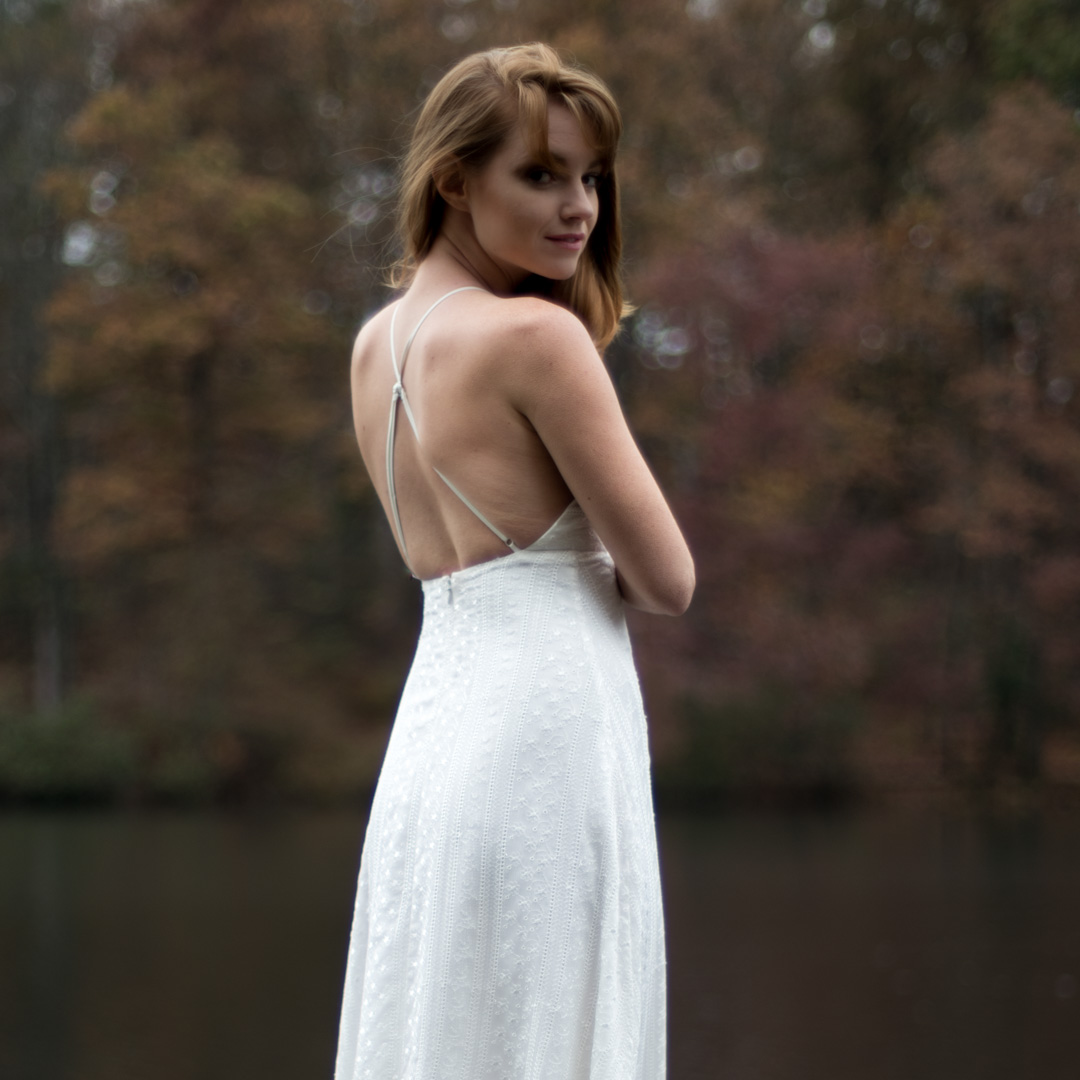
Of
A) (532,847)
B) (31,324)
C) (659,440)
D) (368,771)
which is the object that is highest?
(31,324)

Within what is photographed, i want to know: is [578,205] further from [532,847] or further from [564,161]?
[532,847]

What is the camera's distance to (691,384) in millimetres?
11859

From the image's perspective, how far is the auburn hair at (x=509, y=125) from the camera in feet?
4.13

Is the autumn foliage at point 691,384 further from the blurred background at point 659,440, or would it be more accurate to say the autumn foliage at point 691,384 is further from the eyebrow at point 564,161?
the eyebrow at point 564,161

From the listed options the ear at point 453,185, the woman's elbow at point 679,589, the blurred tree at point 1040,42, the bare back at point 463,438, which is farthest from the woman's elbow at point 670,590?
the blurred tree at point 1040,42

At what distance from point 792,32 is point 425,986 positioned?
45.0ft

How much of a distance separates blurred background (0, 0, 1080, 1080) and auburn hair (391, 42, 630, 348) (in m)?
5.25

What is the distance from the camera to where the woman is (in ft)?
4.00

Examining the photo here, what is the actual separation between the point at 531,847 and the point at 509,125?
1.94ft

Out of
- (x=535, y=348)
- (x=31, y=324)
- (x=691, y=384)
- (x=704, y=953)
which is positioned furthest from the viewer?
(x=31, y=324)

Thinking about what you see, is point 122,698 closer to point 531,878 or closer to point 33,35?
point 33,35

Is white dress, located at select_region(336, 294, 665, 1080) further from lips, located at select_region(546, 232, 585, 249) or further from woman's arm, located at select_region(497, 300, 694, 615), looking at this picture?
lips, located at select_region(546, 232, 585, 249)

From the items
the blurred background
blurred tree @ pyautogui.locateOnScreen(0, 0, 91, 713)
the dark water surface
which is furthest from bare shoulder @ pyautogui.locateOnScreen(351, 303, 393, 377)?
blurred tree @ pyautogui.locateOnScreen(0, 0, 91, 713)

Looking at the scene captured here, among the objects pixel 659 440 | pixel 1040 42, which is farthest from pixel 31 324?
pixel 1040 42
